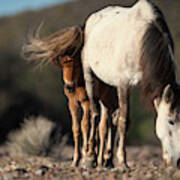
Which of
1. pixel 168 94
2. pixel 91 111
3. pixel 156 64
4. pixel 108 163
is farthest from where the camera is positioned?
pixel 91 111

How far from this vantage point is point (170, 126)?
4.74 m

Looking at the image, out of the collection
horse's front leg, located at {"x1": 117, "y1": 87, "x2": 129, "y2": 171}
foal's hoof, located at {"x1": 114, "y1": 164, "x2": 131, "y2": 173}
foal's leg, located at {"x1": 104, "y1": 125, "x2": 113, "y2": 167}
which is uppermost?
horse's front leg, located at {"x1": 117, "y1": 87, "x2": 129, "y2": 171}

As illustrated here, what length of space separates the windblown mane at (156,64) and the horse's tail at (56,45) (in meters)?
1.69

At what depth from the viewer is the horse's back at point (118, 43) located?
17.1 feet

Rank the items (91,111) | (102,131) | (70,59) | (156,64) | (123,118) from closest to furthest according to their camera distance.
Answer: (156,64) < (123,118) < (102,131) < (91,111) < (70,59)

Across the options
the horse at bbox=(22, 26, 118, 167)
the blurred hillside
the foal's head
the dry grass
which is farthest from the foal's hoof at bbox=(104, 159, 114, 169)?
the blurred hillside

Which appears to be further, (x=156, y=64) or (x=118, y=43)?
(x=118, y=43)

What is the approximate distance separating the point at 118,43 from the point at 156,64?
2.30ft

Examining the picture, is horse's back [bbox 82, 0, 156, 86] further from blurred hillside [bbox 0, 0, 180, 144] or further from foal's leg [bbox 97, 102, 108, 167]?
blurred hillside [bbox 0, 0, 180, 144]

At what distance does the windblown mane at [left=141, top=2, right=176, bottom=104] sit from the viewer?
497 cm

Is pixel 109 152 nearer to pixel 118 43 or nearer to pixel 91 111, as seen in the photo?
pixel 91 111

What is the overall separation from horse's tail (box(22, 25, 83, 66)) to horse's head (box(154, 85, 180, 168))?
2190mm

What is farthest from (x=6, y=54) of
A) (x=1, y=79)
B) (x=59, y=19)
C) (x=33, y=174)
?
(x=33, y=174)

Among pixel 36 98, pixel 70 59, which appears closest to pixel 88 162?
pixel 70 59
